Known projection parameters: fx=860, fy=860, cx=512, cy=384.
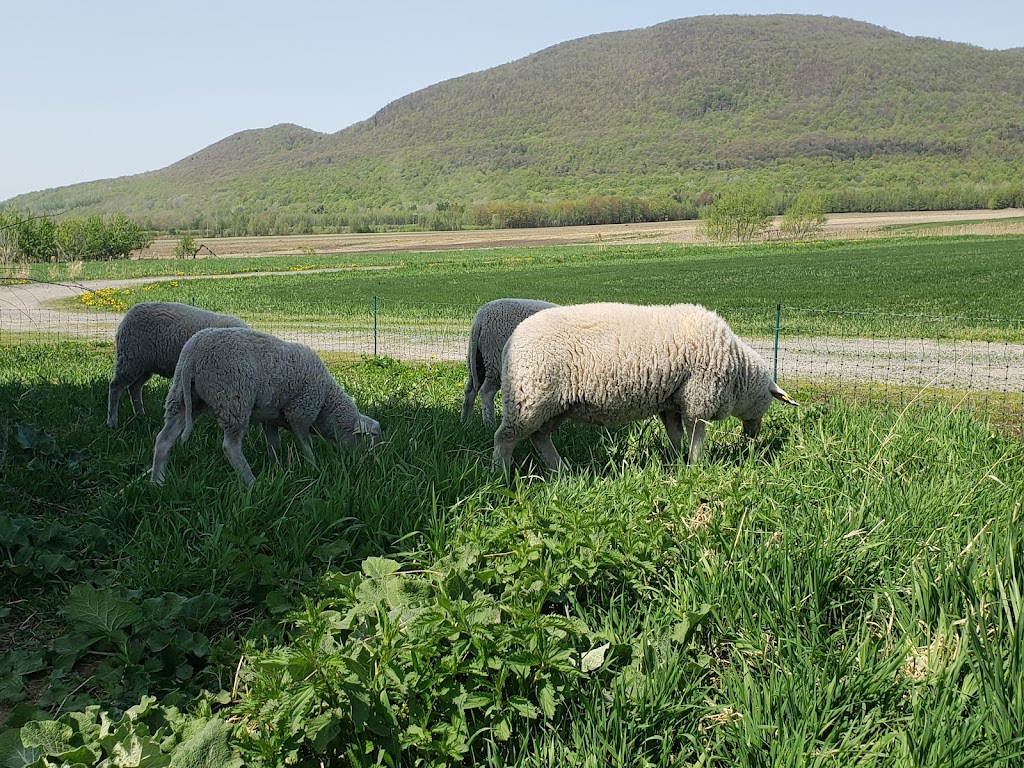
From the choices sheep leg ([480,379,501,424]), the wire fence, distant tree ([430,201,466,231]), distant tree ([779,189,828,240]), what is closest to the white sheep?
sheep leg ([480,379,501,424])

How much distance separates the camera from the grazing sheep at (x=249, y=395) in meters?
6.15

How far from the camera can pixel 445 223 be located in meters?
130

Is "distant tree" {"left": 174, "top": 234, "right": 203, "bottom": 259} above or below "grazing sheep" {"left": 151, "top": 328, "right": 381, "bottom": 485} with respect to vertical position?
above

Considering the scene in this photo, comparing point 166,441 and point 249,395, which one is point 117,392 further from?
point 249,395

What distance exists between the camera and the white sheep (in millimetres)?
8133

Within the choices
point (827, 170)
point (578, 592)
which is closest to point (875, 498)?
point (578, 592)

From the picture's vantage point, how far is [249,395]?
6.20 m

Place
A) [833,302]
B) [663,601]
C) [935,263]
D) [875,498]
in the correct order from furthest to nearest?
[935,263] → [833,302] → [875,498] → [663,601]

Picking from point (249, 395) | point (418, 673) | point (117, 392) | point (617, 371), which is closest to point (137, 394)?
point (117, 392)

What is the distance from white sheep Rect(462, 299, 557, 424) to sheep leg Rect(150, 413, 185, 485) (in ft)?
8.69

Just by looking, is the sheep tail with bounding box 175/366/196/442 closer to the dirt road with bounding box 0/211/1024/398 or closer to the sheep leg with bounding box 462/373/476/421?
the dirt road with bounding box 0/211/1024/398

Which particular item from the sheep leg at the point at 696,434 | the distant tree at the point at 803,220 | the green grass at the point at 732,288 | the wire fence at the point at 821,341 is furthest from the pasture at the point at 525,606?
the distant tree at the point at 803,220

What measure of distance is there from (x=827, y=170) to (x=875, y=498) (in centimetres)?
20110

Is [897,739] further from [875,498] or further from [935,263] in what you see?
[935,263]
